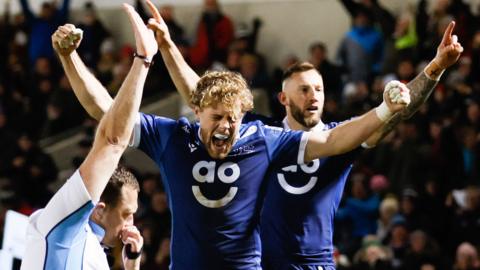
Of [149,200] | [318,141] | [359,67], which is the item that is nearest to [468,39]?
[359,67]

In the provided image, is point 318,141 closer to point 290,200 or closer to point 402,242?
point 290,200

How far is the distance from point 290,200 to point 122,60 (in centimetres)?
1124

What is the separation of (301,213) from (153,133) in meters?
1.23

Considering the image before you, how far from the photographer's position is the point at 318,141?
645 centimetres

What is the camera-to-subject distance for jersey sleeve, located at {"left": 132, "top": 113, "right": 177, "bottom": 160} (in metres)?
6.61

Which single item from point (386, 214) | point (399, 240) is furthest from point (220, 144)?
point (386, 214)

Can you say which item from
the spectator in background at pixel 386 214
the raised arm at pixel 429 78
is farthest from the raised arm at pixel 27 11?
the raised arm at pixel 429 78

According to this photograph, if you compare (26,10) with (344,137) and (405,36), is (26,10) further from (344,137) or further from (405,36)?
(344,137)

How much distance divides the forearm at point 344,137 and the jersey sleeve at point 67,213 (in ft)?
5.68

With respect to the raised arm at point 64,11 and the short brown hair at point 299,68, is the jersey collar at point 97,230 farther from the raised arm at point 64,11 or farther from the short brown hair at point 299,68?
the raised arm at point 64,11

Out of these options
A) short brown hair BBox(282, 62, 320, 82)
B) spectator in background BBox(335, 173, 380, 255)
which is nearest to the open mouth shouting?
short brown hair BBox(282, 62, 320, 82)

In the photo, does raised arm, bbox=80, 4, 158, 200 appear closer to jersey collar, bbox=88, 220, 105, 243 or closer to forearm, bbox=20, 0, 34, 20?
jersey collar, bbox=88, 220, 105, 243

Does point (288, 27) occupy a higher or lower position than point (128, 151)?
higher

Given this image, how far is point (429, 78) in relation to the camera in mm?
7258
